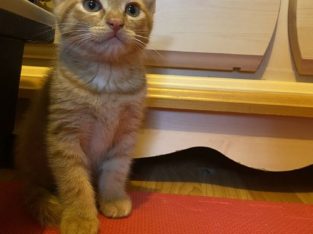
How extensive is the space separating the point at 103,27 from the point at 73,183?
320mm

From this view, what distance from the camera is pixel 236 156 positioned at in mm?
1060

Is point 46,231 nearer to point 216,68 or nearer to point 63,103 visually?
point 63,103

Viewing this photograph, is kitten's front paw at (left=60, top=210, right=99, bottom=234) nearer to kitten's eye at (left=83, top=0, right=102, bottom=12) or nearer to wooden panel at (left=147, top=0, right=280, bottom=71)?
kitten's eye at (left=83, top=0, right=102, bottom=12)

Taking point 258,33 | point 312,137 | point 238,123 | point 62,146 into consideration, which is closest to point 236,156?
point 238,123

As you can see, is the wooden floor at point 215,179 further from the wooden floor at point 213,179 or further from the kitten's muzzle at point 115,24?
the kitten's muzzle at point 115,24

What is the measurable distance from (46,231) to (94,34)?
1.31 ft

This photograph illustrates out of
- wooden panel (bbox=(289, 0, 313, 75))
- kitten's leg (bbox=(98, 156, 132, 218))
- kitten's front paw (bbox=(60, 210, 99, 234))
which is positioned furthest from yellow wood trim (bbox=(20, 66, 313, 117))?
kitten's front paw (bbox=(60, 210, 99, 234))

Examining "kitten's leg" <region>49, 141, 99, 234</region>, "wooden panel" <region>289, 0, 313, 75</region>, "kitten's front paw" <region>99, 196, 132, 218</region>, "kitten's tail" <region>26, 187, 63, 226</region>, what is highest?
"wooden panel" <region>289, 0, 313, 75</region>

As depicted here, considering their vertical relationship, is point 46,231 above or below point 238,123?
below

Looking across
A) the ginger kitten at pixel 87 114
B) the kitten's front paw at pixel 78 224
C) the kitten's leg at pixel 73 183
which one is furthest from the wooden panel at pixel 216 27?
the kitten's front paw at pixel 78 224

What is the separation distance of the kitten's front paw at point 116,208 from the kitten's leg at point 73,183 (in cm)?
5

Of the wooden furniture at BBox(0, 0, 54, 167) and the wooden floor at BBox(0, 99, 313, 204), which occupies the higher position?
the wooden furniture at BBox(0, 0, 54, 167)

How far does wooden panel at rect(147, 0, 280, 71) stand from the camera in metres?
1.08

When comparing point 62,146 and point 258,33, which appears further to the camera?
point 258,33
